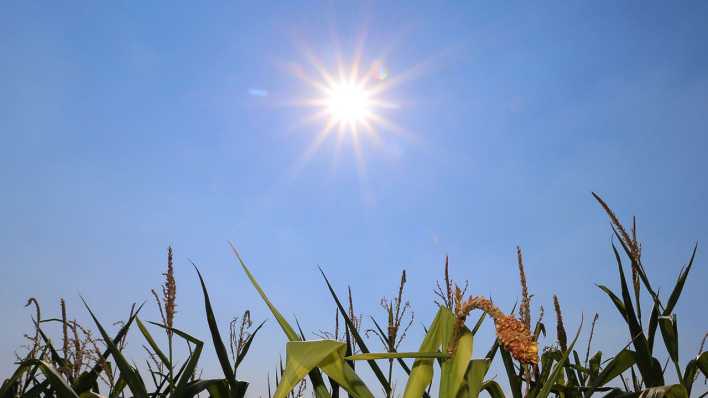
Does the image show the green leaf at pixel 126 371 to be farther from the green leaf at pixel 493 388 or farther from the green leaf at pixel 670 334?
the green leaf at pixel 670 334

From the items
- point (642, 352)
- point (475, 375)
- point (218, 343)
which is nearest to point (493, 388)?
point (642, 352)

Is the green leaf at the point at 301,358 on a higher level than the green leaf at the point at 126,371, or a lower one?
lower

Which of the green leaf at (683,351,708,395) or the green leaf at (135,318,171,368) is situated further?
the green leaf at (683,351,708,395)

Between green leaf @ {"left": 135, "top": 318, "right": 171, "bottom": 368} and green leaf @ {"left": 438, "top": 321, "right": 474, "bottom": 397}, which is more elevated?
green leaf @ {"left": 135, "top": 318, "right": 171, "bottom": 368}

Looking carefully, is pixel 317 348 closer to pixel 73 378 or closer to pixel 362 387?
pixel 362 387

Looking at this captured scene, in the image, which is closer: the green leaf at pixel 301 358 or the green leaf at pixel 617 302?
the green leaf at pixel 301 358

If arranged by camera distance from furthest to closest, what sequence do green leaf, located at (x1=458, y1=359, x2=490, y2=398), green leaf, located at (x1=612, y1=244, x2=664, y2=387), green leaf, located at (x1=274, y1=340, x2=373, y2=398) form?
green leaf, located at (x1=612, y1=244, x2=664, y2=387)
green leaf, located at (x1=458, y1=359, x2=490, y2=398)
green leaf, located at (x1=274, y1=340, x2=373, y2=398)

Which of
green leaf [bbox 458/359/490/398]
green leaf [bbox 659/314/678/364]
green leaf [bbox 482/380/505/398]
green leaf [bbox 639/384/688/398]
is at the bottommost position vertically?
green leaf [bbox 639/384/688/398]

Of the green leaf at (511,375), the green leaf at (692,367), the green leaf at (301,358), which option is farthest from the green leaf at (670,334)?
the green leaf at (301,358)

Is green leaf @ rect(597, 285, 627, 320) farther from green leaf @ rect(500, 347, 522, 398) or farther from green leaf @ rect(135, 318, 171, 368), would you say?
green leaf @ rect(135, 318, 171, 368)

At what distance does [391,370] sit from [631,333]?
940 mm

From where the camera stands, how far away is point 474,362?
1.32 m

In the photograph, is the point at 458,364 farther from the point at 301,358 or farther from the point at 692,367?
the point at 692,367

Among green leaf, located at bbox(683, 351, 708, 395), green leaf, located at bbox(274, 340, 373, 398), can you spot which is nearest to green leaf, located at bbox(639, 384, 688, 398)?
green leaf, located at bbox(683, 351, 708, 395)
